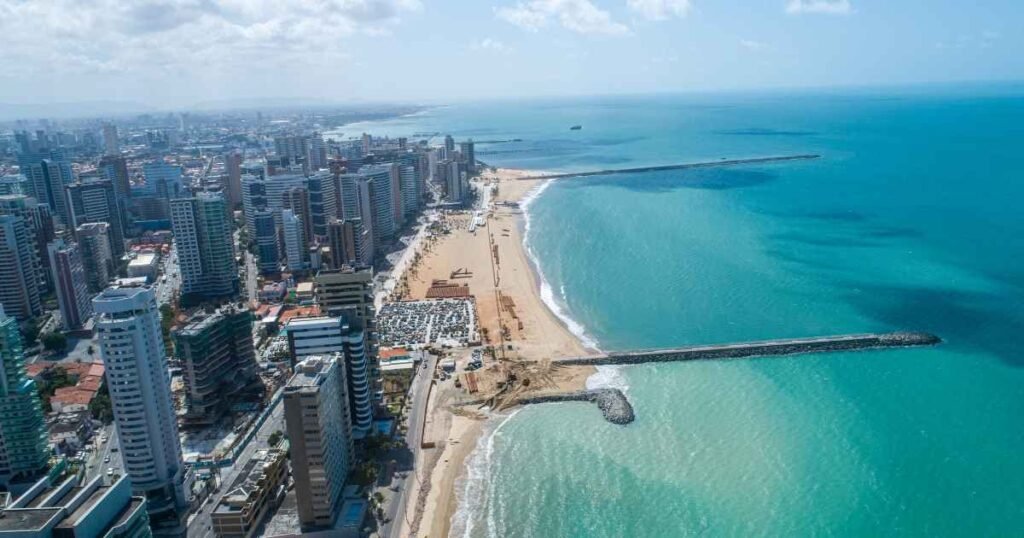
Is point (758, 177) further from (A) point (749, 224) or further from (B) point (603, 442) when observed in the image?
(B) point (603, 442)

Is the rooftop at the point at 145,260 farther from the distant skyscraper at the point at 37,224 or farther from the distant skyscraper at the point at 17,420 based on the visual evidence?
the distant skyscraper at the point at 17,420

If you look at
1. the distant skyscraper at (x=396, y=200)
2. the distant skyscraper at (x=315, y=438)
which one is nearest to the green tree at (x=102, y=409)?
the distant skyscraper at (x=315, y=438)

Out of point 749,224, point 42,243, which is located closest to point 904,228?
point 749,224

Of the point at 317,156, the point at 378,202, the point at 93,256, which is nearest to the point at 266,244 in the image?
the point at 93,256

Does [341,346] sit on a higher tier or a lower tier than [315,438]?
higher

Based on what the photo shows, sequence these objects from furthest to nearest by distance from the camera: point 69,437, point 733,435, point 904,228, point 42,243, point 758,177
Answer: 1. point 758,177
2. point 904,228
3. point 42,243
4. point 69,437
5. point 733,435

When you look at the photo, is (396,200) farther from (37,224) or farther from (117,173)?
(117,173)
